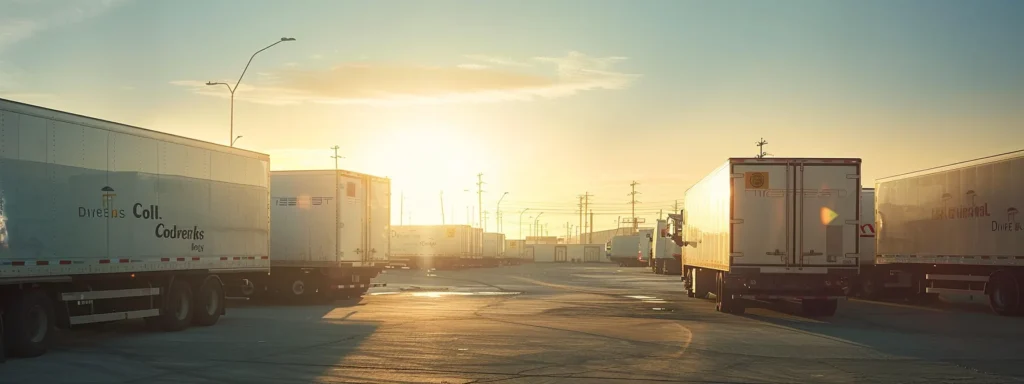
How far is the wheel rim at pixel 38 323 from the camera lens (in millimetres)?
15289

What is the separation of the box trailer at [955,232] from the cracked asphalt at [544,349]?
1.22m

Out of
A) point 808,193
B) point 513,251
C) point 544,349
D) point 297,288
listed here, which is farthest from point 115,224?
point 513,251

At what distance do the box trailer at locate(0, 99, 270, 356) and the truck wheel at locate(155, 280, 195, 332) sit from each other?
21 millimetres

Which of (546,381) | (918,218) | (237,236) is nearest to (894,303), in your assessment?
(918,218)

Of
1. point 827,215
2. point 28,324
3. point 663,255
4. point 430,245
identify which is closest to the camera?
point 28,324

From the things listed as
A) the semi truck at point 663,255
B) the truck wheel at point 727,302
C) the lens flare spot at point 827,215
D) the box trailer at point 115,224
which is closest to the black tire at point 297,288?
the box trailer at point 115,224

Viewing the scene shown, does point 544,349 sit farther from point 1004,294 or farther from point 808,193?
point 1004,294

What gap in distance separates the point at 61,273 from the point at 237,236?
6.32 meters

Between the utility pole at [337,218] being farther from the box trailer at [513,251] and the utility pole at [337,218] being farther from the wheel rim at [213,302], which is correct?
the box trailer at [513,251]

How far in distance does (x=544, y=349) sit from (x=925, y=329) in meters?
9.14

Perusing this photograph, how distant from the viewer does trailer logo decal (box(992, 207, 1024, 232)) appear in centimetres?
2429

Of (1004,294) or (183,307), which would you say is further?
(1004,294)

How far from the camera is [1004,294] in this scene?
2492 centimetres

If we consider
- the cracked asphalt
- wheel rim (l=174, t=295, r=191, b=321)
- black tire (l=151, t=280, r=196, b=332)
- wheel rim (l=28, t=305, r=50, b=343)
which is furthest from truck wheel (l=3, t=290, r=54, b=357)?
wheel rim (l=174, t=295, r=191, b=321)
